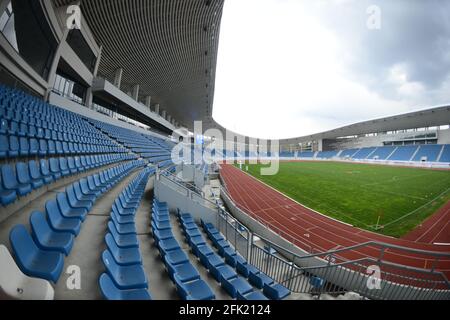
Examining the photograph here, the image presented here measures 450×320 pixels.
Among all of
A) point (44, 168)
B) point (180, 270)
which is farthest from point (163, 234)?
point (44, 168)

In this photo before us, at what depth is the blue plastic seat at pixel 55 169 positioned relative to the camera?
15.2 feet

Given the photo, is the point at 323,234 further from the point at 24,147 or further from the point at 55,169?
the point at 24,147

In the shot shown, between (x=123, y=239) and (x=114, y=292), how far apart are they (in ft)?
4.82

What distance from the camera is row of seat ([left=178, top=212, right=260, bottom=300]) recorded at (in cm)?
365

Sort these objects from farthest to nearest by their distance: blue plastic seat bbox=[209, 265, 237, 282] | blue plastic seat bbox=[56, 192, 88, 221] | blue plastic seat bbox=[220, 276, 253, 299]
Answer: blue plastic seat bbox=[209, 265, 237, 282] < blue plastic seat bbox=[220, 276, 253, 299] < blue plastic seat bbox=[56, 192, 88, 221]

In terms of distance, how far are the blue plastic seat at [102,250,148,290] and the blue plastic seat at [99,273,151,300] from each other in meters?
0.05

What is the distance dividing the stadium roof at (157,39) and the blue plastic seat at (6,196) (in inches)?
524

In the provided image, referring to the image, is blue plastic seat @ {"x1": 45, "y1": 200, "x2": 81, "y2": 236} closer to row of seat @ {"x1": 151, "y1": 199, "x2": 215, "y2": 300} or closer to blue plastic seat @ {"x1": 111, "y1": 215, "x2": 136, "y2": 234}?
blue plastic seat @ {"x1": 111, "y1": 215, "x2": 136, "y2": 234}

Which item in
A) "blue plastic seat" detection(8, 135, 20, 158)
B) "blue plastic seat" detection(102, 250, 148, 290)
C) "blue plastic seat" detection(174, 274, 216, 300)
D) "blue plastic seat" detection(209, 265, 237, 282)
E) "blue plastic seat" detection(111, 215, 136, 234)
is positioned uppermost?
"blue plastic seat" detection(8, 135, 20, 158)

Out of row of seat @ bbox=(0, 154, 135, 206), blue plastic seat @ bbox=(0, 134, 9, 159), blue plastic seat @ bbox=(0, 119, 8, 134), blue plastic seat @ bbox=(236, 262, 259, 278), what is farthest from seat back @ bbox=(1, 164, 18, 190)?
blue plastic seat @ bbox=(236, 262, 259, 278)

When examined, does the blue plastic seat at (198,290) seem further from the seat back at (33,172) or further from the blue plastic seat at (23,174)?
the seat back at (33,172)

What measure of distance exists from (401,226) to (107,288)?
1225 cm

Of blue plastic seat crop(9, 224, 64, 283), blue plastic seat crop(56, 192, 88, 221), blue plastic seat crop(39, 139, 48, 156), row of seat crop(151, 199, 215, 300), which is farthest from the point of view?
blue plastic seat crop(39, 139, 48, 156)
